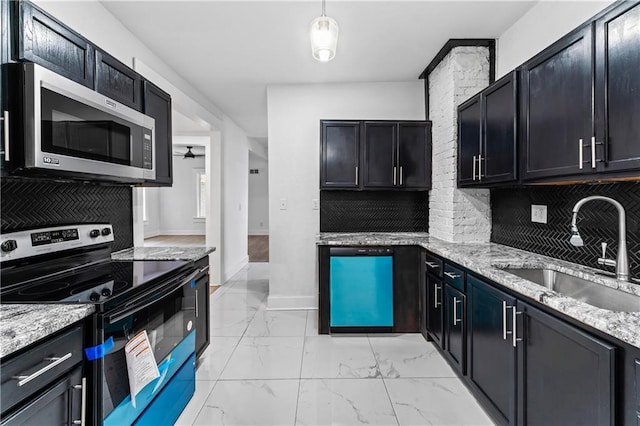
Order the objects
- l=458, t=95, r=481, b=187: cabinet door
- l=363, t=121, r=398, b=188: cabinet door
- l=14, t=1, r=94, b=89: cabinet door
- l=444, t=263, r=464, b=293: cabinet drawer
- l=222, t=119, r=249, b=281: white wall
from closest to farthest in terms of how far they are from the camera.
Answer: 1. l=14, t=1, r=94, b=89: cabinet door
2. l=444, t=263, r=464, b=293: cabinet drawer
3. l=458, t=95, r=481, b=187: cabinet door
4. l=363, t=121, r=398, b=188: cabinet door
5. l=222, t=119, r=249, b=281: white wall

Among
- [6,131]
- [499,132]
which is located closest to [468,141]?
[499,132]

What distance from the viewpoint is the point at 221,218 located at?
5.02m

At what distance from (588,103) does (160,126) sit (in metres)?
2.68

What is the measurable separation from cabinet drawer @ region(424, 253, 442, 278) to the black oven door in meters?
1.87

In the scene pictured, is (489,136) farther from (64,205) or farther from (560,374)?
(64,205)

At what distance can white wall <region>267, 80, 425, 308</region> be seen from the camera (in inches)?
152

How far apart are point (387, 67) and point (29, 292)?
11.1 ft

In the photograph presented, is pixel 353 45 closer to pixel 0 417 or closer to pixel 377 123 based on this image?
pixel 377 123

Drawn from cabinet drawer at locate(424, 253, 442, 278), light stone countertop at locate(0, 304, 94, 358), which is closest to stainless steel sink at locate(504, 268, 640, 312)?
cabinet drawer at locate(424, 253, 442, 278)

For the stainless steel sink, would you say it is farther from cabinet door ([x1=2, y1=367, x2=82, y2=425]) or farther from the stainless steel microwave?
the stainless steel microwave

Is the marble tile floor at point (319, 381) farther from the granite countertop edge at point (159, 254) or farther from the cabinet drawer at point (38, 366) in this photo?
the cabinet drawer at point (38, 366)

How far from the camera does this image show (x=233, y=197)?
564 cm

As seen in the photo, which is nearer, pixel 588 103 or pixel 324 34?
pixel 588 103

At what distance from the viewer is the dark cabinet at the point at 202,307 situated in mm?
2418
